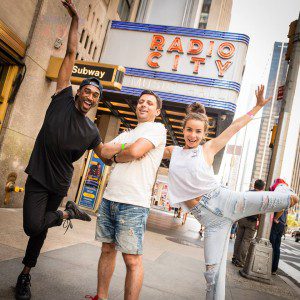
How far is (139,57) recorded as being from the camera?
36.1ft

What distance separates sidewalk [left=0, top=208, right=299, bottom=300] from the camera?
2963mm

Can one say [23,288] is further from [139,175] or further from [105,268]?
[139,175]

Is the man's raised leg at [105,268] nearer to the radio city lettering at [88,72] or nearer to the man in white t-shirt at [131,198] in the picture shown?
the man in white t-shirt at [131,198]

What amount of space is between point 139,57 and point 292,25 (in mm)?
5676

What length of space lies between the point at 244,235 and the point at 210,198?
4.70m

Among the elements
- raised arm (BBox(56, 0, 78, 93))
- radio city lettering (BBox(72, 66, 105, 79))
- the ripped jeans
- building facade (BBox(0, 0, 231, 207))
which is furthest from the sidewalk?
radio city lettering (BBox(72, 66, 105, 79))

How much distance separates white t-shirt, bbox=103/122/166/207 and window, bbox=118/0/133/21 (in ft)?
39.7

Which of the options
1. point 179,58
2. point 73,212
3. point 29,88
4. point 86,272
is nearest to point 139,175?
point 73,212

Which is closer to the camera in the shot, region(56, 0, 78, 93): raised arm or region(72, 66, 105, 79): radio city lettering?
region(56, 0, 78, 93): raised arm

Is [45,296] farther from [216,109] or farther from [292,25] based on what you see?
[216,109]

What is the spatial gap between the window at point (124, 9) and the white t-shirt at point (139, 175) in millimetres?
12106

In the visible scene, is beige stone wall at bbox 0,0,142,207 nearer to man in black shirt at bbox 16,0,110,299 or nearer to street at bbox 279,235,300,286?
man in black shirt at bbox 16,0,110,299

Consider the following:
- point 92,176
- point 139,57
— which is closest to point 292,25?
point 139,57

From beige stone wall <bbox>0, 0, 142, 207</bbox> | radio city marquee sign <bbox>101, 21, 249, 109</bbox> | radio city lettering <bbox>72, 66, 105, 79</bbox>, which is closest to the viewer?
beige stone wall <bbox>0, 0, 142, 207</bbox>
